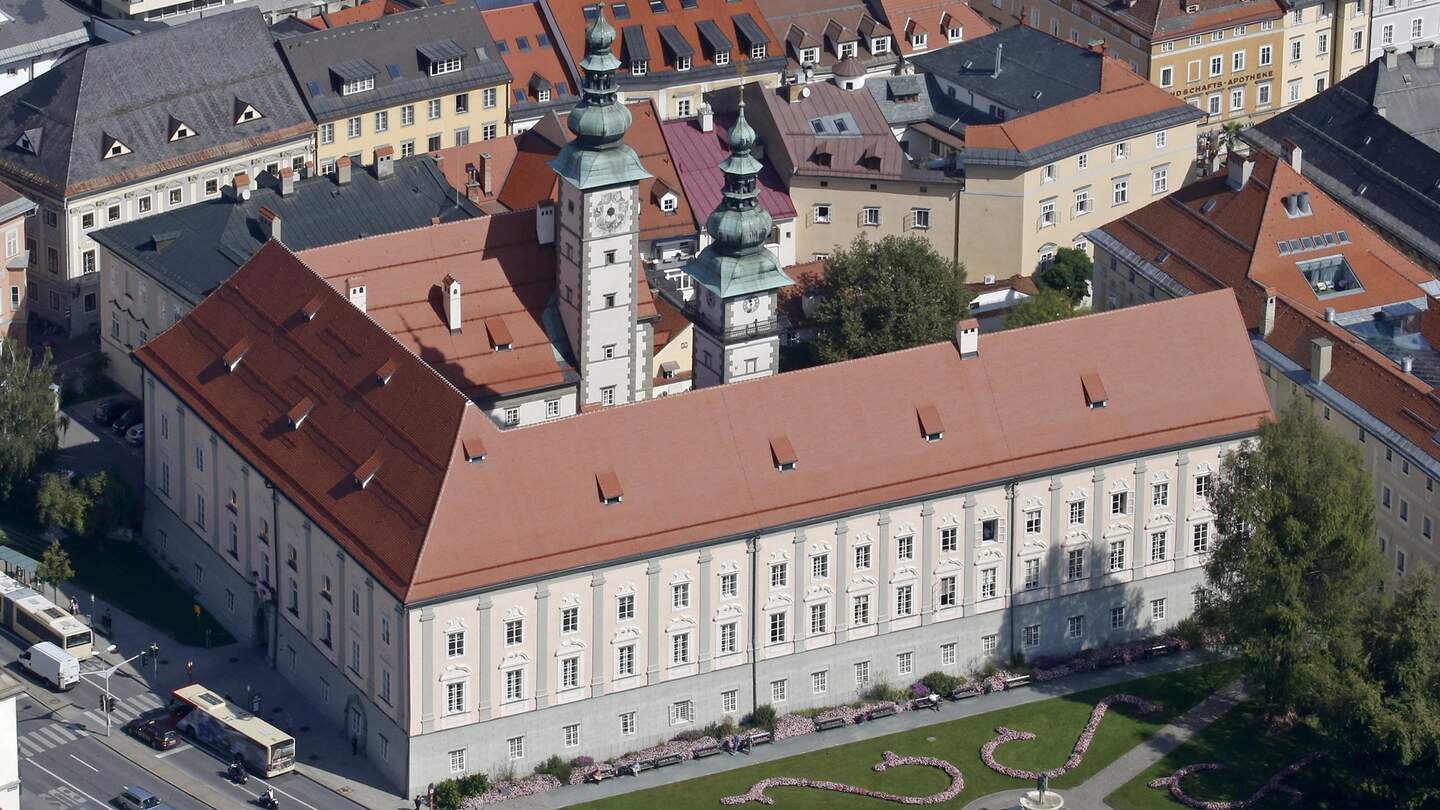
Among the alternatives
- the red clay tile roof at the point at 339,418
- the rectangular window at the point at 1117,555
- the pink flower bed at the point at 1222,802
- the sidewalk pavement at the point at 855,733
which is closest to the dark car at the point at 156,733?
the red clay tile roof at the point at 339,418

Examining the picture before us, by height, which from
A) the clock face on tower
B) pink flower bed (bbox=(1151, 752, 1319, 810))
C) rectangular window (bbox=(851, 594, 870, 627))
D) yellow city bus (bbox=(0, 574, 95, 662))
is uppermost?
the clock face on tower

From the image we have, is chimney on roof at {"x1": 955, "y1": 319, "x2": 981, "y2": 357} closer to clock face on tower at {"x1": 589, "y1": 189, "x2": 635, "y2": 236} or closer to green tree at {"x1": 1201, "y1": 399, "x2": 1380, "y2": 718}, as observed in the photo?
green tree at {"x1": 1201, "y1": 399, "x2": 1380, "y2": 718}

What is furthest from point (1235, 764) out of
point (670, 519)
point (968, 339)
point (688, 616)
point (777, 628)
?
point (670, 519)

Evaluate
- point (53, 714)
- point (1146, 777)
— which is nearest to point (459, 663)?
point (53, 714)

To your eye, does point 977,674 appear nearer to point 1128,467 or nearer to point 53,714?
point 1128,467

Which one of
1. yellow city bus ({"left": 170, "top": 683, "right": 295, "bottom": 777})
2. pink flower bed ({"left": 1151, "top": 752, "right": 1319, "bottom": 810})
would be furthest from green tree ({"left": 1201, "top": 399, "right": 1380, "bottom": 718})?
yellow city bus ({"left": 170, "top": 683, "right": 295, "bottom": 777})
